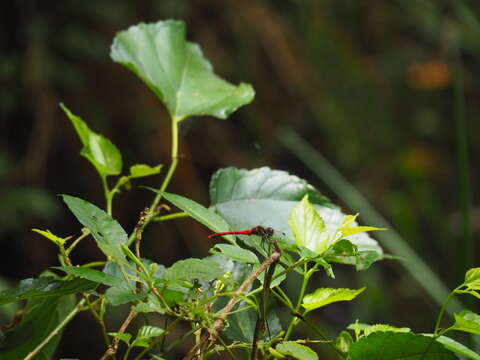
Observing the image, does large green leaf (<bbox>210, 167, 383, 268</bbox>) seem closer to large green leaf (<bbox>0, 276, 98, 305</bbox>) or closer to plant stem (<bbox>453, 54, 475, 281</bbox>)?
large green leaf (<bbox>0, 276, 98, 305</bbox>)

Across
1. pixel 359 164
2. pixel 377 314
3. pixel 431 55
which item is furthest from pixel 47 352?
pixel 431 55

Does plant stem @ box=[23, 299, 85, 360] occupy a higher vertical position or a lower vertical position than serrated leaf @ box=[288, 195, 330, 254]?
lower

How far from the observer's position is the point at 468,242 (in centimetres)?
71

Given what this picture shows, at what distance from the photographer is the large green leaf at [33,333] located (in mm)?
290

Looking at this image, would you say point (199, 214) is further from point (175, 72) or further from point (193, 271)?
point (175, 72)

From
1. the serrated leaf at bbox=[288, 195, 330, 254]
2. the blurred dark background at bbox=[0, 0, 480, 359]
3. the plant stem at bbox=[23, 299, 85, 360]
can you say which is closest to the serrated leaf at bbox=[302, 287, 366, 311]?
the serrated leaf at bbox=[288, 195, 330, 254]

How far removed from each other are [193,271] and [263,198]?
0.48ft

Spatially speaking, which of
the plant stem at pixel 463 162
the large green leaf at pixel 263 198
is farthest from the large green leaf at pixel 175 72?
the plant stem at pixel 463 162

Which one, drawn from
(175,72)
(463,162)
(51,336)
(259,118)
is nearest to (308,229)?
(51,336)

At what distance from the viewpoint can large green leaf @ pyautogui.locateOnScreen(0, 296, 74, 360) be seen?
29cm

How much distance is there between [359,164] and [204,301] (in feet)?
6.30

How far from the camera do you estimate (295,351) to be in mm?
228

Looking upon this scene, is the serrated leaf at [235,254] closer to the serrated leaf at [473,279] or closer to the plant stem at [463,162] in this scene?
the serrated leaf at [473,279]

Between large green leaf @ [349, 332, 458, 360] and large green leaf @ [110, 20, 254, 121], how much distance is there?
22cm
